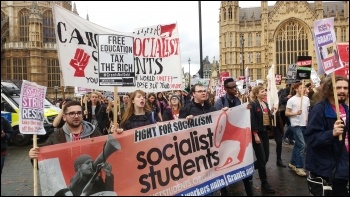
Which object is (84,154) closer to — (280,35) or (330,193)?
(330,193)

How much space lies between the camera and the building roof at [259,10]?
78.6m

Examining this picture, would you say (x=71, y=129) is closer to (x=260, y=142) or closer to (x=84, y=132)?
(x=84, y=132)

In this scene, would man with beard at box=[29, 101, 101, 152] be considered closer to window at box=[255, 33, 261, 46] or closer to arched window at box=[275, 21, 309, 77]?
arched window at box=[275, 21, 309, 77]

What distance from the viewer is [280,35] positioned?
73.3 meters

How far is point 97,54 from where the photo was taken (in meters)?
5.40

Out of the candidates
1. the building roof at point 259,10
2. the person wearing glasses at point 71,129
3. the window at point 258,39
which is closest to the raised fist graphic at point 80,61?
the person wearing glasses at point 71,129

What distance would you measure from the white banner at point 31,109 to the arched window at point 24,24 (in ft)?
155

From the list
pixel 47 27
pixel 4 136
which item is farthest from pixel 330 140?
pixel 47 27

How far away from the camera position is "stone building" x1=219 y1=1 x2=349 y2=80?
71938mm

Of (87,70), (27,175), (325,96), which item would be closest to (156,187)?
(87,70)

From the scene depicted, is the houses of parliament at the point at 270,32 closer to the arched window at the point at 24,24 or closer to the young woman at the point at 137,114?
the arched window at the point at 24,24

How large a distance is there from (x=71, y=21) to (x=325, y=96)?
361 centimetres

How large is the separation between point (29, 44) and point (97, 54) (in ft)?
144

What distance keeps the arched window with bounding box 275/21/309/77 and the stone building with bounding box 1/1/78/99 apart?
42796 millimetres
